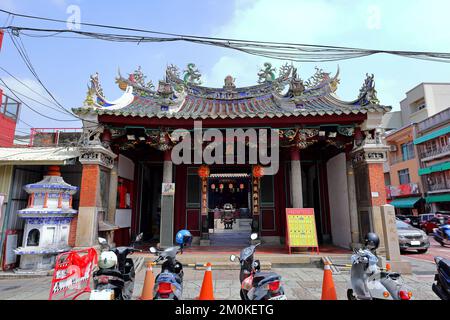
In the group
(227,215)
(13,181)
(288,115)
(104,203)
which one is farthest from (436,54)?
(227,215)

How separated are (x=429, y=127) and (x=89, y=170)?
29.6 m

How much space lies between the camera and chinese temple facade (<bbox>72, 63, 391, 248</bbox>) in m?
7.62

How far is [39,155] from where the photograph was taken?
7.51m

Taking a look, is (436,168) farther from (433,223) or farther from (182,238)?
(182,238)

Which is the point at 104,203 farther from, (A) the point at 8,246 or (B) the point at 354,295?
(B) the point at 354,295

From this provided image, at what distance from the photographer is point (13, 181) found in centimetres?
738

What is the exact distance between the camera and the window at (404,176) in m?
28.5

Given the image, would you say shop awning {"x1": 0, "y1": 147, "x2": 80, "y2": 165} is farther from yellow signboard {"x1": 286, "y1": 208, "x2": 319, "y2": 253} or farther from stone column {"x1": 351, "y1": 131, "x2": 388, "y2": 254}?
stone column {"x1": 351, "y1": 131, "x2": 388, "y2": 254}

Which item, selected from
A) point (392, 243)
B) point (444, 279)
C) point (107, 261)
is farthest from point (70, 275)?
point (392, 243)

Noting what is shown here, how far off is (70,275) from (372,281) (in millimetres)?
4599

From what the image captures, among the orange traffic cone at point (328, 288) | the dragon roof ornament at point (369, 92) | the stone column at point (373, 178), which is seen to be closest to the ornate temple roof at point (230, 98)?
the dragon roof ornament at point (369, 92)

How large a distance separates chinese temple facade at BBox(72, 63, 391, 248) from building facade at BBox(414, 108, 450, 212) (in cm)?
1937
